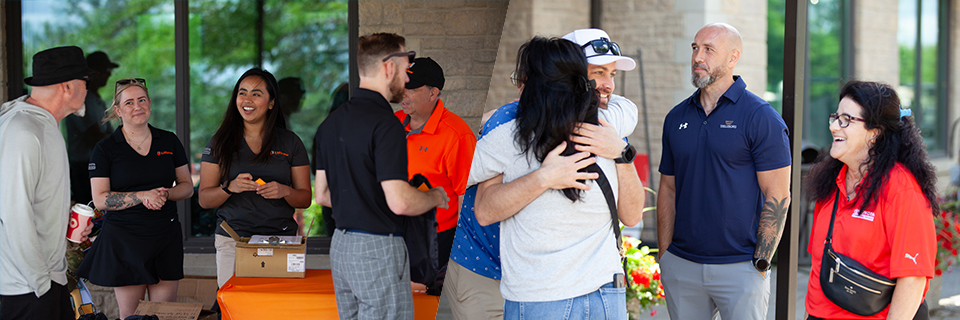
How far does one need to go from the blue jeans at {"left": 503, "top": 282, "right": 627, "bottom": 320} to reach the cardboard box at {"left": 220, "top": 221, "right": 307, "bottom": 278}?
1.59 metres

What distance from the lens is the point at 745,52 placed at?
5957mm

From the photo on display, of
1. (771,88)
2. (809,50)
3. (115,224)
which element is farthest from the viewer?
(809,50)

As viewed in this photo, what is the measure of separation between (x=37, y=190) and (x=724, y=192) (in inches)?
102

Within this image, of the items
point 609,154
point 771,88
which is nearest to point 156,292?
point 609,154

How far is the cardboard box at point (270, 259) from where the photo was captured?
Result: 122 inches

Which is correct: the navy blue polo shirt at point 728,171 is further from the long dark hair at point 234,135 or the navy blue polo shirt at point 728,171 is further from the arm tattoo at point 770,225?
the long dark hair at point 234,135

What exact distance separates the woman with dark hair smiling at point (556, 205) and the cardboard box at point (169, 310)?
6.83 ft

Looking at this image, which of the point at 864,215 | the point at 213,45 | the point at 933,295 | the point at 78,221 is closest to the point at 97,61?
the point at 213,45

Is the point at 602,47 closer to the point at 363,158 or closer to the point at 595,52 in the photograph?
the point at 595,52

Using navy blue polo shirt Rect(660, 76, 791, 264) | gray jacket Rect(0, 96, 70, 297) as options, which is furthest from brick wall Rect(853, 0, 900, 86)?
gray jacket Rect(0, 96, 70, 297)

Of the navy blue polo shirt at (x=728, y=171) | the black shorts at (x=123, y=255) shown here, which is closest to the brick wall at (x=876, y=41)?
the navy blue polo shirt at (x=728, y=171)

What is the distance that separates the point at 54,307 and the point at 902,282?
10.2 ft

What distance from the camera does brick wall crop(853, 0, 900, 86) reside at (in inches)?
325

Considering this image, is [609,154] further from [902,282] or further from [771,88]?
[771,88]
